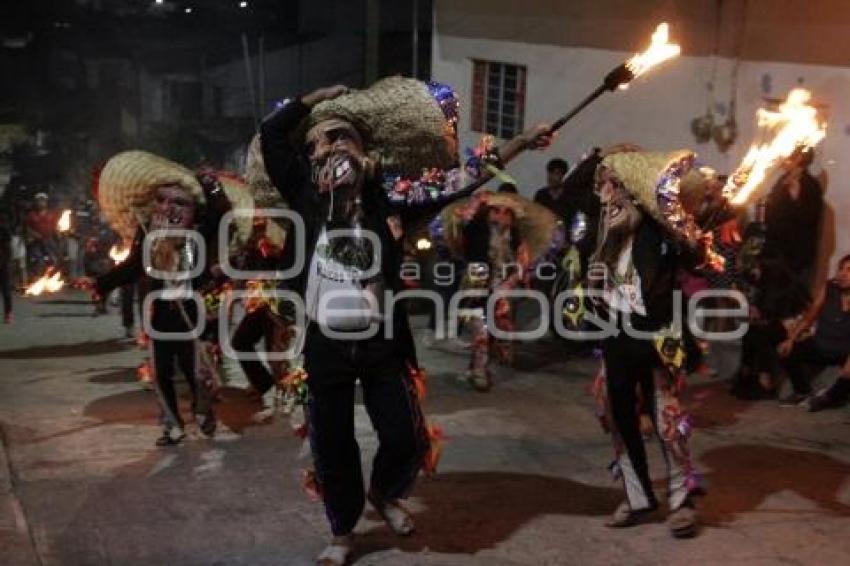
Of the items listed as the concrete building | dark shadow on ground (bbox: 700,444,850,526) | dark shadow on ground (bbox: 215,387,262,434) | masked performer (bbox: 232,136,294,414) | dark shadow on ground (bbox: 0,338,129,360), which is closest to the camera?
dark shadow on ground (bbox: 700,444,850,526)

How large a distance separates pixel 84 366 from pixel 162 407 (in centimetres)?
316

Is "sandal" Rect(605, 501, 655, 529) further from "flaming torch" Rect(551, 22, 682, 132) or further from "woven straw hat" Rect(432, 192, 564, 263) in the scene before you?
"woven straw hat" Rect(432, 192, 564, 263)

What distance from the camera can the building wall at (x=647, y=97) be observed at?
9.64 m

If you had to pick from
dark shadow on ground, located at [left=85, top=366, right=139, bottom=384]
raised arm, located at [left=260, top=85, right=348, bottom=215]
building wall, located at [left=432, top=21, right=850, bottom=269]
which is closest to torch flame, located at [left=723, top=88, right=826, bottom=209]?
building wall, located at [left=432, top=21, right=850, bottom=269]

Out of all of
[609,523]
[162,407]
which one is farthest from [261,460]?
[609,523]

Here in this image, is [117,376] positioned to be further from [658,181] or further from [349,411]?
[658,181]

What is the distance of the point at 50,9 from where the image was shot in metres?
31.5

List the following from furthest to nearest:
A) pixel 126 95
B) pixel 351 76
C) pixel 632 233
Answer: pixel 126 95
pixel 351 76
pixel 632 233

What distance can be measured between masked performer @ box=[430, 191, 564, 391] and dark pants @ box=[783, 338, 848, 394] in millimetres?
2179

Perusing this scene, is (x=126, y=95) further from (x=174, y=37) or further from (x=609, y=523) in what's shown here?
(x=609, y=523)

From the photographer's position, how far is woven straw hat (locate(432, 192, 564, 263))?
981 centimetres

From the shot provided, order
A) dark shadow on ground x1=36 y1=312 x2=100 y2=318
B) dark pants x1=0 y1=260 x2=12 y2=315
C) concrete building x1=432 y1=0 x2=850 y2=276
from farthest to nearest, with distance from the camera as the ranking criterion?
→ dark shadow on ground x1=36 y1=312 x2=100 y2=318, dark pants x1=0 y1=260 x2=12 y2=315, concrete building x1=432 y1=0 x2=850 y2=276

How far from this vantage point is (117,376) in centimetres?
984

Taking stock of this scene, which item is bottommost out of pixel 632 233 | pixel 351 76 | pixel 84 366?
pixel 84 366
